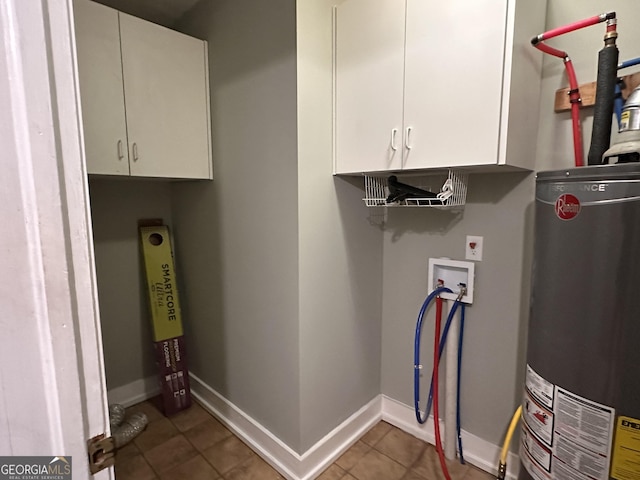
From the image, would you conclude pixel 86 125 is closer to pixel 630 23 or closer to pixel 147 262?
pixel 147 262

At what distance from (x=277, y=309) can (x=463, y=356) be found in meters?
1.02

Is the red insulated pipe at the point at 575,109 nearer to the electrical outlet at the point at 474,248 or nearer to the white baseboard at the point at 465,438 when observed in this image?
the electrical outlet at the point at 474,248

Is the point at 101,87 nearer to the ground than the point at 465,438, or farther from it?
farther from it

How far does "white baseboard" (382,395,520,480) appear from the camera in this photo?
65.2 inches

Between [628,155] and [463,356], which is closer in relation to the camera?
[628,155]

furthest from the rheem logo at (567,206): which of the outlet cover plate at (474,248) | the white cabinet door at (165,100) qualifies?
the white cabinet door at (165,100)

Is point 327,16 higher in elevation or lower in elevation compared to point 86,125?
higher

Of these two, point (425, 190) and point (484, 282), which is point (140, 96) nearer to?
point (425, 190)

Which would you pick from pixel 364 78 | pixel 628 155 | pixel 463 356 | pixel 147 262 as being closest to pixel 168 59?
pixel 364 78

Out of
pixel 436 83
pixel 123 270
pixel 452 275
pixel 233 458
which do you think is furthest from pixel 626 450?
pixel 123 270

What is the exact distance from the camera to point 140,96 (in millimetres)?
1743

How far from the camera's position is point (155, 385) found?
245 centimetres

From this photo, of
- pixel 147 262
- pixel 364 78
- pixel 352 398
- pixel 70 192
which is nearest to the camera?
pixel 70 192
